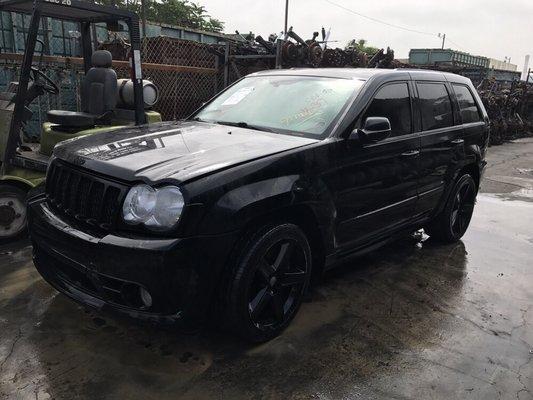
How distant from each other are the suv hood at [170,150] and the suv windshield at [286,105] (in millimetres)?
176

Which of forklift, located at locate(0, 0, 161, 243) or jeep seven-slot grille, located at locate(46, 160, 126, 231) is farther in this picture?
forklift, located at locate(0, 0, 161, 243)

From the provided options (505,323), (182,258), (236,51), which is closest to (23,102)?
(182,258)

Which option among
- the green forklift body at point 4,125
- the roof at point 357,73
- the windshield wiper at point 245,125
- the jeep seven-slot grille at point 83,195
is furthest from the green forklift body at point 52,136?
the roof at point 357,73

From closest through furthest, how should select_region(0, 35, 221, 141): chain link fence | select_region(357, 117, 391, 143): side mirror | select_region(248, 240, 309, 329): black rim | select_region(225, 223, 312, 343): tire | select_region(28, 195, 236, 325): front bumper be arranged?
select_region(28, 195, 236, 325): front bumper < select_region(225, 223, 312, 343): tire < select_region(248, 240, 309, 329): black rim < select_region(357, 117, 391, 143): side mirror < select_region(0, 35, 221, 141): chain link fence

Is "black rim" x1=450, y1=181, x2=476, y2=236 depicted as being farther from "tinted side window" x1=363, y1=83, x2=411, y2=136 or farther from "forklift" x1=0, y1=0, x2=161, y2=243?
"forklift" x1=0, y1=0, x2=161, y2=243

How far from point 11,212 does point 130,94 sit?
1771mm

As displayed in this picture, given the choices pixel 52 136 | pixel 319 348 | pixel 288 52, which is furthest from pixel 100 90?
pixel 288 52

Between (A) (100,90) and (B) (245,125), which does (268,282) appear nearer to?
(B) (245,125)

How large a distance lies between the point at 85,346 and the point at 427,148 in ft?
10.5

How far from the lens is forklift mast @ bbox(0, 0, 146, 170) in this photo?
4.23 meters

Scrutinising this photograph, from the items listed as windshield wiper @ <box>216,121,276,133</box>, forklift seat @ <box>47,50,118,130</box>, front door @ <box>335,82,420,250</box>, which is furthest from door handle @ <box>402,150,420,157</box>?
forklift seat @ <box>47,50,118,130</box>

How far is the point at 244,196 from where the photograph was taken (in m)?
2.66

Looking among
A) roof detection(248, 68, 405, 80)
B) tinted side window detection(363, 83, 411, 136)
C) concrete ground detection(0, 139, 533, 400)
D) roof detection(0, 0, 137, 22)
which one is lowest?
concrete ground detection(0, 139, 533, 400)

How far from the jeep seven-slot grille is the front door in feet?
4.94
